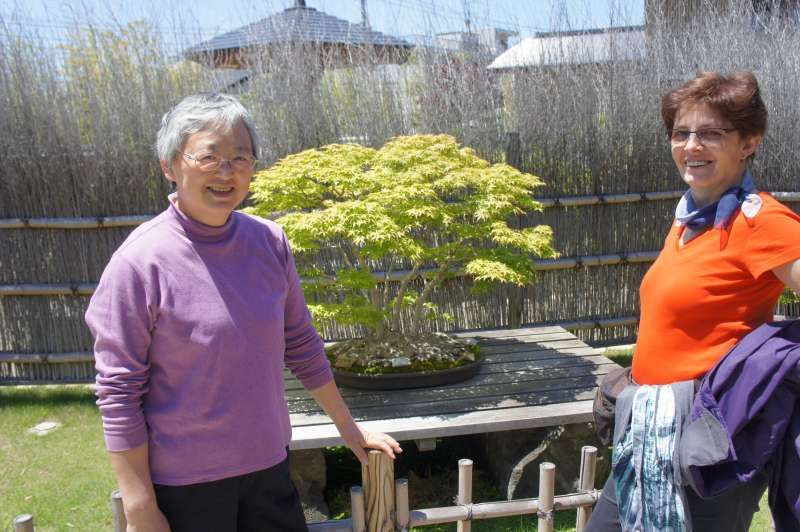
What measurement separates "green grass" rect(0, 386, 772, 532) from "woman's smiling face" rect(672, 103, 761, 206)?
79.3 inches

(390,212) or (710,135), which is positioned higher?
(710,135)

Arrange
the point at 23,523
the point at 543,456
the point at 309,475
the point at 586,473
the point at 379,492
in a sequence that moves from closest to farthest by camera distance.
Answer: the point at 23,523 < the point at 379,492 < the point at 586,473 < the point at 309,475 < the point at 543,456

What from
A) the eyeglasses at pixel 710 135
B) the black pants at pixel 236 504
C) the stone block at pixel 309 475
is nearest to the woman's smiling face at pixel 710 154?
the eyeglasses at pixel 710 135

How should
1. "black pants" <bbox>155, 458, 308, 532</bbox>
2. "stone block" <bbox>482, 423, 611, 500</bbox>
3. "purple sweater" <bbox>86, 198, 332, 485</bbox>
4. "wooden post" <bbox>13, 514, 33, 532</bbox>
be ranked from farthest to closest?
"stone block" <bbox>482, 423, 611, 500</bbox>, "wooden post" <bbox>13, 514, 33, 532</bbox>, "black pants" <bbox>155, 458, 308, 532</bbox>, "purple sweater" <bbox>86, 198, 332, 485</bbox>

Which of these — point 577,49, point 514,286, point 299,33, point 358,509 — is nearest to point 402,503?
point 358,509

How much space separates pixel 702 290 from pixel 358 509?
43.3 inches

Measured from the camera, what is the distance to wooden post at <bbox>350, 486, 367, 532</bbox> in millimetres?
1899

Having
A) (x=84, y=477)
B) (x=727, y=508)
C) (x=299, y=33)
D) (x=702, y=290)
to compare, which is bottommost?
(x=84, y=477)

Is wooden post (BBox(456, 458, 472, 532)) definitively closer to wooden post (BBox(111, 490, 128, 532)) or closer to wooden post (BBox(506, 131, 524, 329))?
wooden post (BBox(111, 490, 128, 532))

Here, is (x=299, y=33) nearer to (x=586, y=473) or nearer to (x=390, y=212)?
(x=390, y=212)

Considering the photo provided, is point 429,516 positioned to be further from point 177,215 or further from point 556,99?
point 556,99

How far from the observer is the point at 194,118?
1361mm

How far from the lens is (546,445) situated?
325 cm

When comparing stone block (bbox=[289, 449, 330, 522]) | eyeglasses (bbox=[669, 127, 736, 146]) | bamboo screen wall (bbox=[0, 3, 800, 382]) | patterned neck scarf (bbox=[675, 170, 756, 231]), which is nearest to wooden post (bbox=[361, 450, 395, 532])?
patterned neck scarf (bbox=[675, 170, 756, 231])
